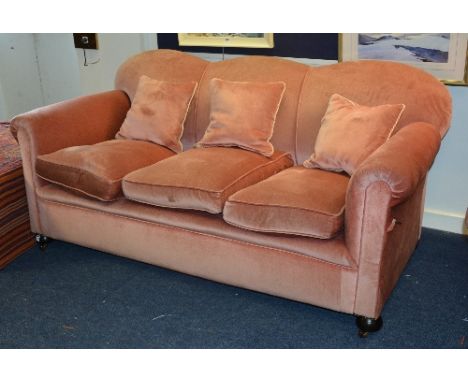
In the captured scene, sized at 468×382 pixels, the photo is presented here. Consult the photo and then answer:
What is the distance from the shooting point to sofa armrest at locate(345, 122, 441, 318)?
6.29ft

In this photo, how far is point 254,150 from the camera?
8.98ft

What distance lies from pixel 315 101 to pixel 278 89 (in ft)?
0.64

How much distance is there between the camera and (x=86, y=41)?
3.88 meters

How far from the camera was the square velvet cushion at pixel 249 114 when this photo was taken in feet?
8.91

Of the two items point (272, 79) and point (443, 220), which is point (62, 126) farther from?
point (443, 220)

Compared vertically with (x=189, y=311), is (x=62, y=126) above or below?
above

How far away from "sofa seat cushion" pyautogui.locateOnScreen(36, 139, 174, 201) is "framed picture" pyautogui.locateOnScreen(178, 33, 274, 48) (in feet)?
2.98

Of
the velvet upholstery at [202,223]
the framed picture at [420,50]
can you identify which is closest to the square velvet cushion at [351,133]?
the velvet upholstery at [202,223]

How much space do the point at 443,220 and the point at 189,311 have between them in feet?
4.94

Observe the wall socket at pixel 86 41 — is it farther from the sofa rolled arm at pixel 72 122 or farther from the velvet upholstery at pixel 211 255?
the velvet upholstery at pixel 211 255

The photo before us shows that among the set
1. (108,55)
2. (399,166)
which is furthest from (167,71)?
(399,166)

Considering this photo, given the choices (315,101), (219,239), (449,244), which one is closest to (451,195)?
(449,244)
